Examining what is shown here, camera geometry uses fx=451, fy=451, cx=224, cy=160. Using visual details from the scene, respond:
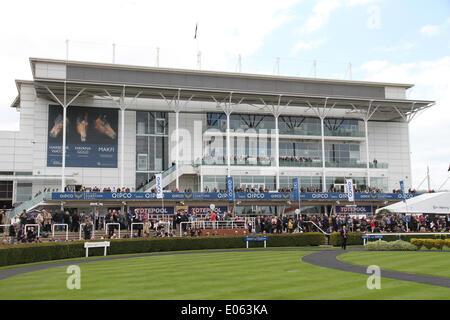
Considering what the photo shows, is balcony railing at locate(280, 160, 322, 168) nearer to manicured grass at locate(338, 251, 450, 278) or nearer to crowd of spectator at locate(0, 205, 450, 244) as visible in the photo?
crowd of spectator at locate(0, 205, 450, 244)

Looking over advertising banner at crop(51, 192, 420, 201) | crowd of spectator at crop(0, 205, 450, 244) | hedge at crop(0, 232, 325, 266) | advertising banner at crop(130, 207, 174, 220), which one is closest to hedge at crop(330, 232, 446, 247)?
hedge at crop(0, 232, 325, 266)

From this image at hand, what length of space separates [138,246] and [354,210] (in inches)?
1255

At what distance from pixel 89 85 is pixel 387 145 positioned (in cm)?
3904

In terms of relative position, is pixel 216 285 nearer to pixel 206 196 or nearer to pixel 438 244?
pixel 438 244

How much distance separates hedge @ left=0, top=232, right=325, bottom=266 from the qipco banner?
969 inches

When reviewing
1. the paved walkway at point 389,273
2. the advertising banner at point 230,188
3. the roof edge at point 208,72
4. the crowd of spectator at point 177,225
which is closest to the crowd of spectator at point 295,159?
the roof edge at point 208,72

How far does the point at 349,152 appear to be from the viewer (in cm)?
5941

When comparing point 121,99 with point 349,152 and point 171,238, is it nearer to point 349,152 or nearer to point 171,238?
point 171,238

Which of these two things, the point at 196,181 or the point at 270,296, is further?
the point at 196,181

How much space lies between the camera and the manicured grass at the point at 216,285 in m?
11.1

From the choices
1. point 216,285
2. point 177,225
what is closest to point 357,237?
point 177,225

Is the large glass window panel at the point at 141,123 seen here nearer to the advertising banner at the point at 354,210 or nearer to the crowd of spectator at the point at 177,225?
the crowd of spectator at the point at 177,225

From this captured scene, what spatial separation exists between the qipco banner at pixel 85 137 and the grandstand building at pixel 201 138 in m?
0.11

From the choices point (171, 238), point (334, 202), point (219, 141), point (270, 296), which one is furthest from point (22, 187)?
point (270, 296)
